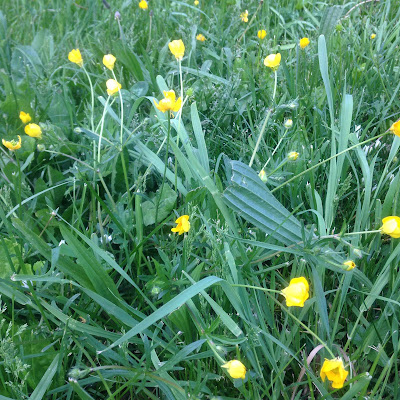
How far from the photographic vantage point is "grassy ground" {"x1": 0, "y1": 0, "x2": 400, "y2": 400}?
0.84 metres

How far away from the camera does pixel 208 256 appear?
1014 mm

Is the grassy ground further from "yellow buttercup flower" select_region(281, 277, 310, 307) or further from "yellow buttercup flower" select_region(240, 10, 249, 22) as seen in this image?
"yellow buttercup flower" select_region(240, 10, 249, 22)

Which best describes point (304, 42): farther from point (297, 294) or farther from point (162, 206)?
point (297, 294)

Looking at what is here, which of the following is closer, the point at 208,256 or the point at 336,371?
the point at 336,371

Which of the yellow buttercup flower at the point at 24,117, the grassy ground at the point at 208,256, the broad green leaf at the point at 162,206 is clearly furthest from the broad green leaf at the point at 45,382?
the yellow buttercup flower at the point at 24,117

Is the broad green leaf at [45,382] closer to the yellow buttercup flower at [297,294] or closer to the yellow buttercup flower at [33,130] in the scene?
the yellow buttercup flower at [297,294]

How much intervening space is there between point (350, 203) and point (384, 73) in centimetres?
61

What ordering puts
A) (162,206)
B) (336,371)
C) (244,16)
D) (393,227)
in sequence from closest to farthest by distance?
(336,371) → (393,227) → (162,206) → (244,16)

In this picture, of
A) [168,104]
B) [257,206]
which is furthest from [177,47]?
[257,206]

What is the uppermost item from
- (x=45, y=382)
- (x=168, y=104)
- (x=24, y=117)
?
(x=168, y=104)

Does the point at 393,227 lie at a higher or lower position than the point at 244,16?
lower

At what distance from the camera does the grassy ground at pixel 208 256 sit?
838mm

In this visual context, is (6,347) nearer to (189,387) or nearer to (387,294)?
(189,387)

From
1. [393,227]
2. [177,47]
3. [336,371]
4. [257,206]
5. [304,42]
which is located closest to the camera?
[336,371]
